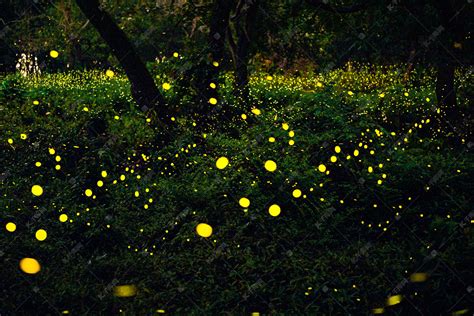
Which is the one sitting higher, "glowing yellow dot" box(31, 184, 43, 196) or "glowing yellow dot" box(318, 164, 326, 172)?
"glowing yellow dot" box(31, 184, 43, 196)

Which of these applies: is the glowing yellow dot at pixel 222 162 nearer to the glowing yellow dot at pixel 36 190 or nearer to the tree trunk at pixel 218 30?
the tree trunk at pixel 218 30

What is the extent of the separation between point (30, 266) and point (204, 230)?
1834 millimetres

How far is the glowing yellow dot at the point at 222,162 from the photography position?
6.84 m

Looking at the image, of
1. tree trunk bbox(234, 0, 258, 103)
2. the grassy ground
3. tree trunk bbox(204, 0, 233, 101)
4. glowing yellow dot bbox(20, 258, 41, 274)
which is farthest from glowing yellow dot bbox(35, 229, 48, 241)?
tree trunk bbox(234, 0, 258, 103)

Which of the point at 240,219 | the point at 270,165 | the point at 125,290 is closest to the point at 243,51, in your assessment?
the point at 270,165

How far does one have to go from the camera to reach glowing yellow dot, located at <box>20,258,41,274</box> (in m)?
5.48

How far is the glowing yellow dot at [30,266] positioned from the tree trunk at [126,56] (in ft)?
12.9

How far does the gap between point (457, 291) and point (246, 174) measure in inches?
108

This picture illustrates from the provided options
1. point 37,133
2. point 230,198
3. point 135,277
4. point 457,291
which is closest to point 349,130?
point 230,198

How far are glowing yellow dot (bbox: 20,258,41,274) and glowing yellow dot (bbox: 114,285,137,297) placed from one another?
3.28ft

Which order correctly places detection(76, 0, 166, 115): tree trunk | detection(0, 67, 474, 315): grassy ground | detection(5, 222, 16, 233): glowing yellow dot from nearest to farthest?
detection(0, 67, 474, 315): grassy ground → detection(5, 222, 16, 233): glowing yellow dot → detection(76, 0, 166, 115): tree trunk

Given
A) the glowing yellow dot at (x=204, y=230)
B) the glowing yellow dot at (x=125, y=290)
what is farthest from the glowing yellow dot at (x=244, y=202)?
the glowing yellow dot at (x=125, y=290)

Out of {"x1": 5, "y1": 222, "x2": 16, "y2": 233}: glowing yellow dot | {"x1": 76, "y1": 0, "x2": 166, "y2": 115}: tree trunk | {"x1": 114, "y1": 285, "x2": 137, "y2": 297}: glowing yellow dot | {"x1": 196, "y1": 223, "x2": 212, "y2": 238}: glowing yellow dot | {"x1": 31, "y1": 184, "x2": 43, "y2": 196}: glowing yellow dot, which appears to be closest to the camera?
{"x1": 114, "y1": 285, "x2": 137, "y2": 297}: glowing yellow dot

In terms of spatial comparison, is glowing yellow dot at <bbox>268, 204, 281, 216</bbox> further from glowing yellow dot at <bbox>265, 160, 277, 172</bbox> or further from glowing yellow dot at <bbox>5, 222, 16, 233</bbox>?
glowing yellow dot at <bbox>5, 222, 16, 233</bbox>
